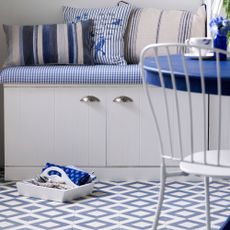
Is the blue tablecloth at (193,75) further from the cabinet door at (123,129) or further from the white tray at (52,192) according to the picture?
the cabinet door at (123,129)

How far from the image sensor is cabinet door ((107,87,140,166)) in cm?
470

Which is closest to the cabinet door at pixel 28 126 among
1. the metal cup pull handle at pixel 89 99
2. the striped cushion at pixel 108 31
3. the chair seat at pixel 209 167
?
the metal cup pull handle at pixel 89 99

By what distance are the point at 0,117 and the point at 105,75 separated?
0.97m

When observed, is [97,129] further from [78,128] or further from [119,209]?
[119,209]

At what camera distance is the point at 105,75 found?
15.3 ft

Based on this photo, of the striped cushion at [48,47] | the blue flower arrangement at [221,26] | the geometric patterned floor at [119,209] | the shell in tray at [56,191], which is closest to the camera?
the blue flower arrangement at [221,26]

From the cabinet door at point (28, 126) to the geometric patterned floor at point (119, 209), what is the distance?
0.20m

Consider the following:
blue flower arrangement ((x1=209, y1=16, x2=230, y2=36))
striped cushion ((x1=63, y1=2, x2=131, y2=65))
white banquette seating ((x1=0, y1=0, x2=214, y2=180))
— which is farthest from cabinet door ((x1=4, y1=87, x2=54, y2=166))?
blue flower arrangement ((x1=209, y1=16, x2=230, y2=36))

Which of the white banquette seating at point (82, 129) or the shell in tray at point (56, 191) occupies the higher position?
the white banquette seating at point (82, 129)

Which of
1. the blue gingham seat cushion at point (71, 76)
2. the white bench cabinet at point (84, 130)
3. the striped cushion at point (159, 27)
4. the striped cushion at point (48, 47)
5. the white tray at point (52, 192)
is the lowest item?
the white tray at point (52, 192)

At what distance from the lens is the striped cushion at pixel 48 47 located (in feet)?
16.4

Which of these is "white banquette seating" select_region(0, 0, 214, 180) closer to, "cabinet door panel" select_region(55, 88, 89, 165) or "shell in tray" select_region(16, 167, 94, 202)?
"cabinet door panel" select_region(55, 88, 89, 165)

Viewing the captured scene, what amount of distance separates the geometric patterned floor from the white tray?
0.04 metres

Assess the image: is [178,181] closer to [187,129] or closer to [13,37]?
[187,129]
